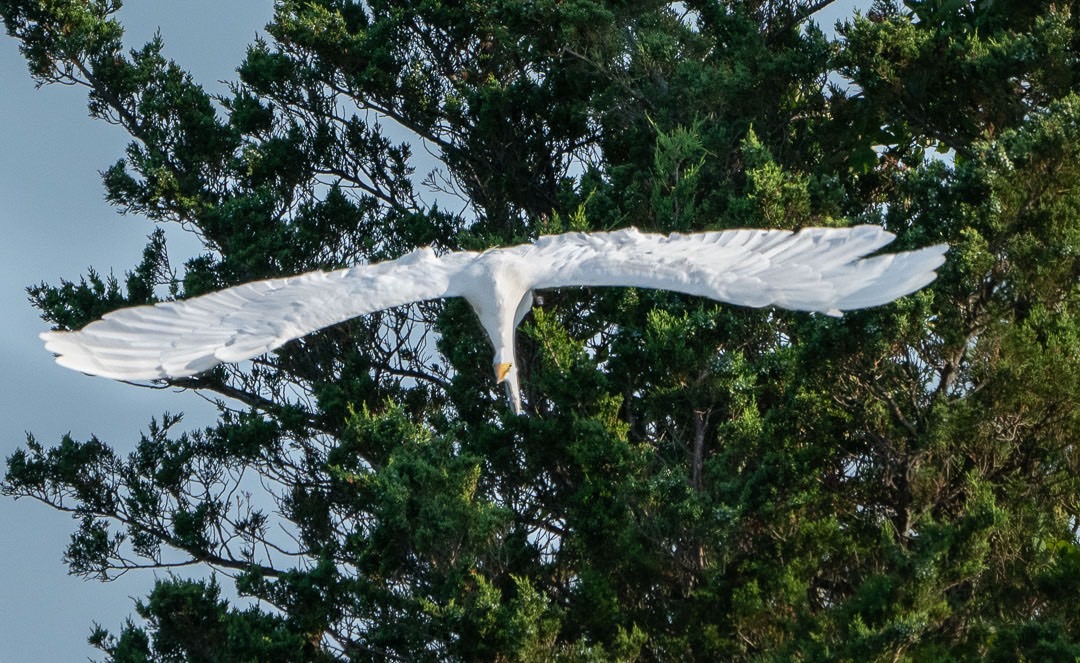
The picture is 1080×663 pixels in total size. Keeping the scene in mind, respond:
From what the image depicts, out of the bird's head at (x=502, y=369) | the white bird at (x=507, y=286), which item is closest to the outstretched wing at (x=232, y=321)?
the white bird at (x=507, y=286)

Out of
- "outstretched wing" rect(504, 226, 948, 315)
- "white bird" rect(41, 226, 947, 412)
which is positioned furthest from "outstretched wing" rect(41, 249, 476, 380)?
"outstretched wing" rect(504, 226, 948, 315)

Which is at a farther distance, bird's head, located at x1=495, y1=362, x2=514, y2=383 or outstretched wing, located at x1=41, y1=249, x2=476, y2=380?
bird's head, located at x1=495, y1=362, x2=514, y2=383

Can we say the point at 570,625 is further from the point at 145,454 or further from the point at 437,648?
the point at 145,454

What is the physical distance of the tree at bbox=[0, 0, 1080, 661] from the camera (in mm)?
11680

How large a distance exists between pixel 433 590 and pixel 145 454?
460 centimetres

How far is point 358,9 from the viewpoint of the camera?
16.9 m

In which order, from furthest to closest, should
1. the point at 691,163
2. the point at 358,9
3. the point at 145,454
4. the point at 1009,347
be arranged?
the point at 358,9
the point at 145,454
the point at 691,163
the point at 1009,347

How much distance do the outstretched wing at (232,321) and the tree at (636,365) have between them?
138 centimetres

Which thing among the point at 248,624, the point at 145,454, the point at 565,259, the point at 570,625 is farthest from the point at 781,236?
the point at 145,454

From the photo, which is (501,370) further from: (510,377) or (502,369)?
(510,377)

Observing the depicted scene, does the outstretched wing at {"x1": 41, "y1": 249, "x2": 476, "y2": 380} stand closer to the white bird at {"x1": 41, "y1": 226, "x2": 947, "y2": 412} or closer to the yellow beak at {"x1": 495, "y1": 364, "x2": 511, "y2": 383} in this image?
the white bird at {"x1": 41, "y1": 226, "x2": 947, "y2": 412}

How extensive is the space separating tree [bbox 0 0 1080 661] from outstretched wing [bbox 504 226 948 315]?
142 centimetres

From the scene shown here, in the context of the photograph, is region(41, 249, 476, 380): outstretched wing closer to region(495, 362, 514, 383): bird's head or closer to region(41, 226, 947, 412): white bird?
region(41, 226, 947, 412): white bird

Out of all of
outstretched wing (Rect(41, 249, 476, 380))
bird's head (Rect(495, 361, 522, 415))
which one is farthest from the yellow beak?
outstretched wing (Rect(41, 249, 476, 380))
